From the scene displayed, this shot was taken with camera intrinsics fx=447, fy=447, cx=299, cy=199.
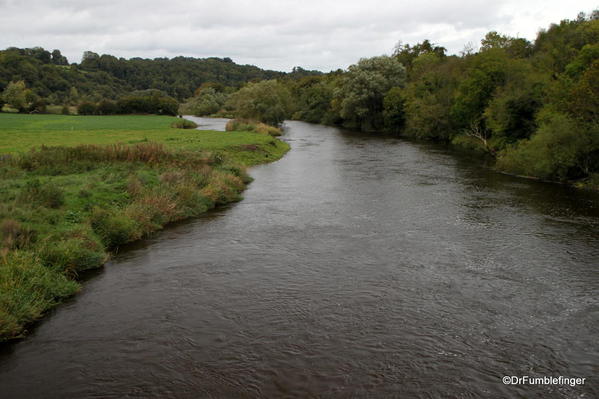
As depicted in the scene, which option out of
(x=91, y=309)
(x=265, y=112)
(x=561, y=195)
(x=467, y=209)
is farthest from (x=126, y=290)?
(x=265, y=112)

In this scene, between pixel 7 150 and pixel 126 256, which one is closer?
pixel 126 256

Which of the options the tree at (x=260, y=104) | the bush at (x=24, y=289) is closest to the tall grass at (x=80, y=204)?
the bush at (x=24, y=289)

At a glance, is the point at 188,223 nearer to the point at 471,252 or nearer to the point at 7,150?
the point at 471,252

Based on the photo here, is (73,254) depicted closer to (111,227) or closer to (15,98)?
(111,227)

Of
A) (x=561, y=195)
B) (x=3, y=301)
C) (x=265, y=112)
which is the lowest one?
(x=3, y=301)

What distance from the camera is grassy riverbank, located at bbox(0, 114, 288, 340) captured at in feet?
43.5

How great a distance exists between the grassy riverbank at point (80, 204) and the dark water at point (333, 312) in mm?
884

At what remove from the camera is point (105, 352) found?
36.0ft

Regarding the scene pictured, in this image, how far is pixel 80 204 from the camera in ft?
65.2

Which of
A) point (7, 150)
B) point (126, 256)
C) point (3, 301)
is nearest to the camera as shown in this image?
point (3, 301)

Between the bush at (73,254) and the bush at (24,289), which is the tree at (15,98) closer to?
the bush at (73,254)

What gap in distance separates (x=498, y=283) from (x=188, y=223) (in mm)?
14528

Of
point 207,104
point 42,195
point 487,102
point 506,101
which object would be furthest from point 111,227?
point 207,104

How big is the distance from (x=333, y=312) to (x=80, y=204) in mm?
13065
